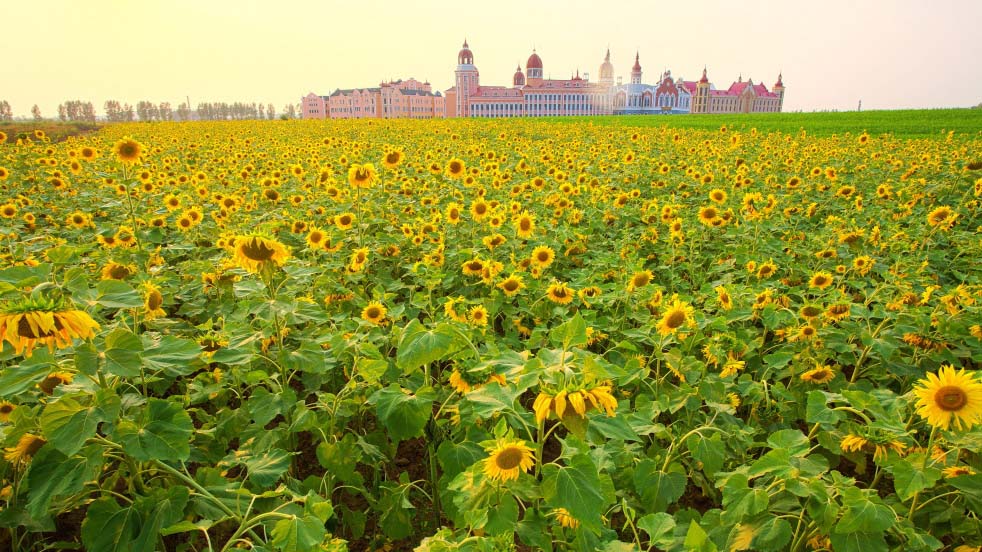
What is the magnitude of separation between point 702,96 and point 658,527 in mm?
145260

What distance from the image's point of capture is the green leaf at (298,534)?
137 centimetres

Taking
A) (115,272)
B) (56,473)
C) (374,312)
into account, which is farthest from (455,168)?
(56,473)

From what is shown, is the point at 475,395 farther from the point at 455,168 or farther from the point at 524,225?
the point at 455,168

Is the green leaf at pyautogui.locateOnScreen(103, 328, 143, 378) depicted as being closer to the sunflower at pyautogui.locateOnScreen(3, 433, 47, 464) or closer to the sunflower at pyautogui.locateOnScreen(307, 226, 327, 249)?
the sunflower at pyautogui.locateOnScreen(3, 433, 47, 464)

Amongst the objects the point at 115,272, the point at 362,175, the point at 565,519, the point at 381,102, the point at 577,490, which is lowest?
the point at 565,519

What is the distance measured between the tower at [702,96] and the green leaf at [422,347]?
14226 cm

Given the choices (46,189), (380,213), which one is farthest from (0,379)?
(46,189)

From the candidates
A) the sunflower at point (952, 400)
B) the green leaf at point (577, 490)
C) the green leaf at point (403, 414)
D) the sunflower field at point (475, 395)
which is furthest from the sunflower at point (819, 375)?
the green leaf at point (403, 414)

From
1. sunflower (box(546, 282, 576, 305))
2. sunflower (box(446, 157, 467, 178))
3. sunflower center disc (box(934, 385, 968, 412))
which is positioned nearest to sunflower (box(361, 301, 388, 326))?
sunflower (box(546, 282, 576, 305))

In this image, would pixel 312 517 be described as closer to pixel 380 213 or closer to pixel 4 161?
pixel 380 213

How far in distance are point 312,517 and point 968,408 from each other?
2255 millimetres

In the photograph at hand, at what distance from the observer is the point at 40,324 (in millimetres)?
1336

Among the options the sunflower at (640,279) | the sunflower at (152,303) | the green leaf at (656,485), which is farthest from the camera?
the sunflower at (640,279)

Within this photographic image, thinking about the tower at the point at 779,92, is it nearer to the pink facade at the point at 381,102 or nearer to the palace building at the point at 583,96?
the palace building at the point at 583,96
